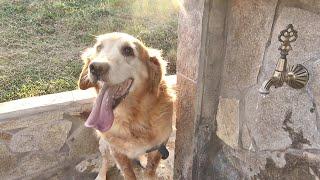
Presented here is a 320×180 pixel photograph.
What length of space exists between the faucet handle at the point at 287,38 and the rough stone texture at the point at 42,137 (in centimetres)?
211

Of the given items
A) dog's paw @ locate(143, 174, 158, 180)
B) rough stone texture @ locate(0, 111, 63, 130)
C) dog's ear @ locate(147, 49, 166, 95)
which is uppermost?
dog's ear @ locate(147, 49, 166, 95)

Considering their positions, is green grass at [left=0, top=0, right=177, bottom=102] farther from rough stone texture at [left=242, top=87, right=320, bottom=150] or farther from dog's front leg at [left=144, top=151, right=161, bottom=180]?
rough stone texture at [left=242, top=87, right=320, bottom=150]

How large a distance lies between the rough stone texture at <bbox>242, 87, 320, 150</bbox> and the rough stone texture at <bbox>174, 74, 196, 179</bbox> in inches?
16.1

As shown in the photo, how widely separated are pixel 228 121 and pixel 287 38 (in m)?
1.01

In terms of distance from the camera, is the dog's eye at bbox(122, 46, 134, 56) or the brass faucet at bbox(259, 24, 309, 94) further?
the dog's eye at bbox(122, 46, 134, 56)

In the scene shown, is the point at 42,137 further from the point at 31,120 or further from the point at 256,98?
the point at 256,98

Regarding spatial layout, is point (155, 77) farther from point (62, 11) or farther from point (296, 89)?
point (62, 11)

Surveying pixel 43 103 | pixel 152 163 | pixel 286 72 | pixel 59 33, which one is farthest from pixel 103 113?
pixel 59 33

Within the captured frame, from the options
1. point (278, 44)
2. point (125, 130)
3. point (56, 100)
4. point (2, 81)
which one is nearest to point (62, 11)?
point (2, 81)

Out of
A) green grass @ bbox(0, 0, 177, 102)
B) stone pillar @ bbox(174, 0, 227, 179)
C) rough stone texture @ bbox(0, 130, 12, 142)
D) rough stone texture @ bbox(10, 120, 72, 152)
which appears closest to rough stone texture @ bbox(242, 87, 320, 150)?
stone pillar @ bbox(174, 0, 227, 179)

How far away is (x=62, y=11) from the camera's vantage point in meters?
6.16

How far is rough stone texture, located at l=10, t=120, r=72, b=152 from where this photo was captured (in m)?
3.71

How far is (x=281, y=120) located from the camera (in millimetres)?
2814

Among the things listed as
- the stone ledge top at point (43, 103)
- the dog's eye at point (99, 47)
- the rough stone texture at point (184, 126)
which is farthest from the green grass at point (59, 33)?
the rough stone texture at point (184, 126)
